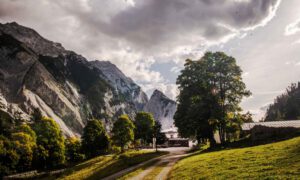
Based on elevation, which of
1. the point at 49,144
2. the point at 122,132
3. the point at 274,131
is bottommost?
the point at 49,144

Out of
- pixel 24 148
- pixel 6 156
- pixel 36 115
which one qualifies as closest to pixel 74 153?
pixel 24 148

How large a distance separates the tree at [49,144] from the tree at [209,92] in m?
38.5

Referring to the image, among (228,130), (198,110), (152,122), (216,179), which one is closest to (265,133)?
(228,130)

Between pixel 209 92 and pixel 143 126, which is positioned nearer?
pixel 209 92

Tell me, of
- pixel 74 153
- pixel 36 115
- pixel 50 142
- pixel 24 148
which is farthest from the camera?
pixel 36 115

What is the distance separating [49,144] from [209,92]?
48506 millimetres

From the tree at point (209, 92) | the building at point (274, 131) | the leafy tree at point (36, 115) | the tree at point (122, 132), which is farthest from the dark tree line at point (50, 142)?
the leafy tree at point (36, 115)

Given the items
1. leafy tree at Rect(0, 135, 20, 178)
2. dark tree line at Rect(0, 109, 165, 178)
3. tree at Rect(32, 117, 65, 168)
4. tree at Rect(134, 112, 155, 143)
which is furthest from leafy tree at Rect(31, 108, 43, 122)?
leafy tree at Rect(0, 135, 20, 178)

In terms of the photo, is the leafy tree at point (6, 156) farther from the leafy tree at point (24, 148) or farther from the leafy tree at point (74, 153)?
the leafy tree at point (74, 153)

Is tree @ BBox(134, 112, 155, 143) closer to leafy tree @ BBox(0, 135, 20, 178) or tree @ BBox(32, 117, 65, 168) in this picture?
tree @ BBox(32, 117, 65, 168)

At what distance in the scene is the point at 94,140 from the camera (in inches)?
3474

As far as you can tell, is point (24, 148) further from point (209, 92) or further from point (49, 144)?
point (209, 92)

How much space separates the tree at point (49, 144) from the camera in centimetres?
7338

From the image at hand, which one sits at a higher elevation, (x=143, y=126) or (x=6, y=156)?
(x=143, y=126)
